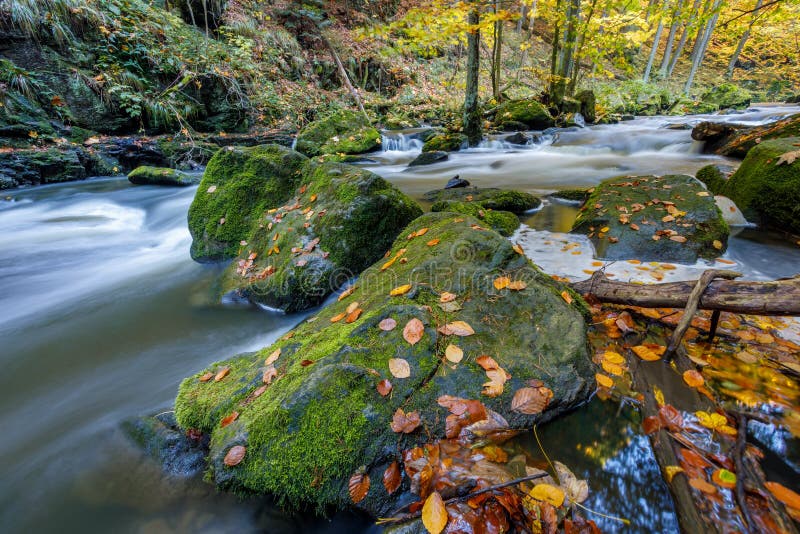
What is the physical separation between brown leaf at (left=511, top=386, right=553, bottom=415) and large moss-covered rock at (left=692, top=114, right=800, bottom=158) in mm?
7406

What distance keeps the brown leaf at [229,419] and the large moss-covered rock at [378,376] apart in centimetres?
2

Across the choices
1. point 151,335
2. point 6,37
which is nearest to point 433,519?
point 151,335

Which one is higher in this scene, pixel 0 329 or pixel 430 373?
pixel 430 373

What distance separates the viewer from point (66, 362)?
3.18 meters

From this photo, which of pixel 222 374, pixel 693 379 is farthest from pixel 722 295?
pixel 222 374

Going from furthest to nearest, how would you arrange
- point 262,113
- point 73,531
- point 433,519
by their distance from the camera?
point 262,113, point 73,531, point 433,519

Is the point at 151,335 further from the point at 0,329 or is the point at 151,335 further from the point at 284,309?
the point at 0,329

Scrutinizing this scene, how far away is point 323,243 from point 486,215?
2334 millimetres

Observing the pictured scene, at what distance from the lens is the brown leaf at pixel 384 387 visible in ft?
5.47

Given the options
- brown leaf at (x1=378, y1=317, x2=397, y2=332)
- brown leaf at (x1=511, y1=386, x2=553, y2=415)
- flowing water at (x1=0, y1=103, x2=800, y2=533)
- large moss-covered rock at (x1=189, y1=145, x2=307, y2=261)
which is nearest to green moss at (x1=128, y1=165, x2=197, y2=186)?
flowing water at (x1=0, y1=103, x2=800, y2=533)

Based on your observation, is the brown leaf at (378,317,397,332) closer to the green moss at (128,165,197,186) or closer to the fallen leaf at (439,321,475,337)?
the fallen leaf at (439,321,475,337)

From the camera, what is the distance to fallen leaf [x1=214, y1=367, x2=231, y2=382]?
7.41 ft

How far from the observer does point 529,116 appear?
14055 mm

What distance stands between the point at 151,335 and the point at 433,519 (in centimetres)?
347
